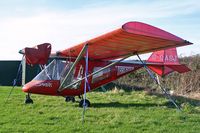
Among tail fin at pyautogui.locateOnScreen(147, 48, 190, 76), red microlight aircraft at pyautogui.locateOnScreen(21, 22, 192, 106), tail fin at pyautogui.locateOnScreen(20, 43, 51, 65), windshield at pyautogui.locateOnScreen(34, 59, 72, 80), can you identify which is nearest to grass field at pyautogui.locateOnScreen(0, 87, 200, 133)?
red microlight aircraft at pyautogui.locateOnScreen(21, 22, 192, 106)

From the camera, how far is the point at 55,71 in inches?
538

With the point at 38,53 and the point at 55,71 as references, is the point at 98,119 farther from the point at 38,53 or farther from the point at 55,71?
the point at 55,71

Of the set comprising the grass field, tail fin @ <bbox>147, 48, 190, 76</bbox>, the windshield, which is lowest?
the grass field

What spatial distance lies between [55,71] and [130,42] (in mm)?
4272

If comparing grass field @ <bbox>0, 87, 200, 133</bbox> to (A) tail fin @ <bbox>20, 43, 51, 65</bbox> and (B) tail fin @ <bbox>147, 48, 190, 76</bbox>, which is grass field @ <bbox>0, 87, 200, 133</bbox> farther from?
(B) tail fin @ <bbox>147, 48, 190, 76</bbox>

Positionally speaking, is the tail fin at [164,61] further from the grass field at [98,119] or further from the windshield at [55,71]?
the windshield at [55,71]

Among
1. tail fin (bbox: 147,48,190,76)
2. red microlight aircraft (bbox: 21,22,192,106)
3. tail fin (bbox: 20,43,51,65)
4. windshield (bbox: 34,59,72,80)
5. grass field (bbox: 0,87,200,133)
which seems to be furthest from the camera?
tail fin (bbox: 147,48,190,76)

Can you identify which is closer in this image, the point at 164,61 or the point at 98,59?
the point at 98,59

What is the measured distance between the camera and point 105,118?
9.91 meters

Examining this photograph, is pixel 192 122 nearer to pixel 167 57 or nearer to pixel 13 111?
pixel 13 111

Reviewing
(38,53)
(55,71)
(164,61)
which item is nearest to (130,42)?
(38,53)

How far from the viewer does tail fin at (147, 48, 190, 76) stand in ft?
50.2

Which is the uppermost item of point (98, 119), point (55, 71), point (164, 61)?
point (164, 61)

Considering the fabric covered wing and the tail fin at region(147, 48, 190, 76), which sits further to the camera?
the tail fin at region(147, 48, 190, 76)
